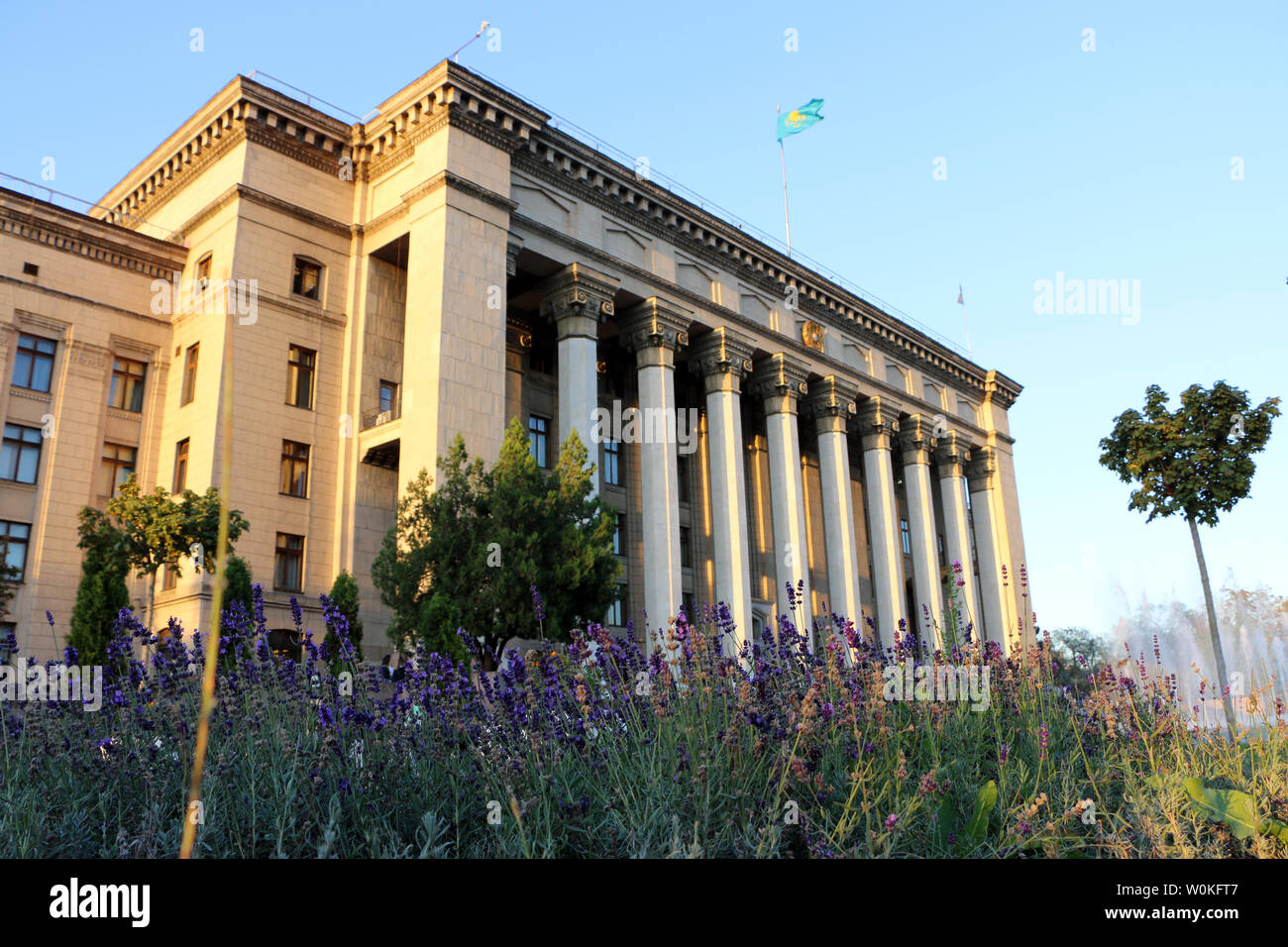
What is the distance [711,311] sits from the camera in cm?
3781

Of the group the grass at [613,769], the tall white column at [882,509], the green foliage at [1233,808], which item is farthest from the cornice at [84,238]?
the green foliage at [1233,808]

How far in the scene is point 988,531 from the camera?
52906 mm

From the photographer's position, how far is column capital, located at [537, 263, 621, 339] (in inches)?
1283

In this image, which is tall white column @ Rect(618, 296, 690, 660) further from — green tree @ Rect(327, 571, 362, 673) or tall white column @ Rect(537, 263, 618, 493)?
green tree @ Rect(327, 571, 362, 673)

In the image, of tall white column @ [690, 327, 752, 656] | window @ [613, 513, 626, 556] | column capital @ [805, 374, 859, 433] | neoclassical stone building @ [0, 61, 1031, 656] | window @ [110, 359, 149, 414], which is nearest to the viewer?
neoclassical stone building @ [0, 61, 1031, 656]

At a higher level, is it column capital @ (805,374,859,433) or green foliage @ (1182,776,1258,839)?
column capital @ (805,374,859,433)

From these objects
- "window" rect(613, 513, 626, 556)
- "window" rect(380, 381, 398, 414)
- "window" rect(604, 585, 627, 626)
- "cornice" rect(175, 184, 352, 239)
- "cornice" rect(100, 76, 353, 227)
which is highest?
"cornice" rect(100, 76, 353, 227)

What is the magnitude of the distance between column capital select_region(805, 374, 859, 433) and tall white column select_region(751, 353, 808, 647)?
215cm

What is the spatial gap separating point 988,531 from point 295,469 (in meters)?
38.3

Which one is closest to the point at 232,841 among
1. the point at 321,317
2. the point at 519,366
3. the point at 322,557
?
the point at 322,557

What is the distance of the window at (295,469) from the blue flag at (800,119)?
90.9ft

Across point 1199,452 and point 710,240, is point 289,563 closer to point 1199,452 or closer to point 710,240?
point 710,240

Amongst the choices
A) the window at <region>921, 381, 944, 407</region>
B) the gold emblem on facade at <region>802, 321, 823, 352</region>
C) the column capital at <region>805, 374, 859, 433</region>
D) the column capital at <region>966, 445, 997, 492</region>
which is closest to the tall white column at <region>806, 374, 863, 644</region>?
the column capital at <region>805, 374, 859, 433</region>

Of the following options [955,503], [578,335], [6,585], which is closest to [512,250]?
[578,335]
